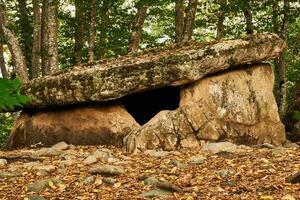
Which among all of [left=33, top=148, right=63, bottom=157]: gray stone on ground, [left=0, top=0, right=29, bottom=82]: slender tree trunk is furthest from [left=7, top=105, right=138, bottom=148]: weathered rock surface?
[left=0, top=0, right=29, bottom=82]: slender tree trunk

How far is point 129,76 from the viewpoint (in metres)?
9.39

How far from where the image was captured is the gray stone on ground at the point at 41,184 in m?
5.80

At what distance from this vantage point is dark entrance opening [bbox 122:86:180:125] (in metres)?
12.2

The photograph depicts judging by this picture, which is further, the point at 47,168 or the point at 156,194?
the point at 47,168

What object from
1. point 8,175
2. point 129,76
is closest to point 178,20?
point 129,76

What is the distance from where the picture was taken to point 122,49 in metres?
18.9

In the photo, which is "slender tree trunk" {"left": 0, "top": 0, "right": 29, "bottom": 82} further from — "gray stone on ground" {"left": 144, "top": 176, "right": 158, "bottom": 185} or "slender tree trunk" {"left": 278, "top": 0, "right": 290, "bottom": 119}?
"gray stone on ground" {"left": 144, "top": 176, "right": 158, "bottom": 185}

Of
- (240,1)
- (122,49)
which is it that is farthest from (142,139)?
Answer: (122,49)

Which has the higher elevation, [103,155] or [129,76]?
[129,76]

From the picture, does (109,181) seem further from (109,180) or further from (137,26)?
(137,26)

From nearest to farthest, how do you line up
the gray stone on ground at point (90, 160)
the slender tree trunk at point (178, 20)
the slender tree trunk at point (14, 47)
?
the gray stone on ground at point (90, 160), the slender tree trunk at point (14, 47), the slender tree trunk at point (178, 20)

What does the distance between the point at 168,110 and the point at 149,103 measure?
2.77 metres

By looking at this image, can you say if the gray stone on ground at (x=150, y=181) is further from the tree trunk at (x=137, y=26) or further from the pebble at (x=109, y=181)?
the tree trunk at (x=137, y=26)

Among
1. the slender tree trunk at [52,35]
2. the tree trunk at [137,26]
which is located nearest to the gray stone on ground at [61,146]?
the slender tree trunk at [52,35]
